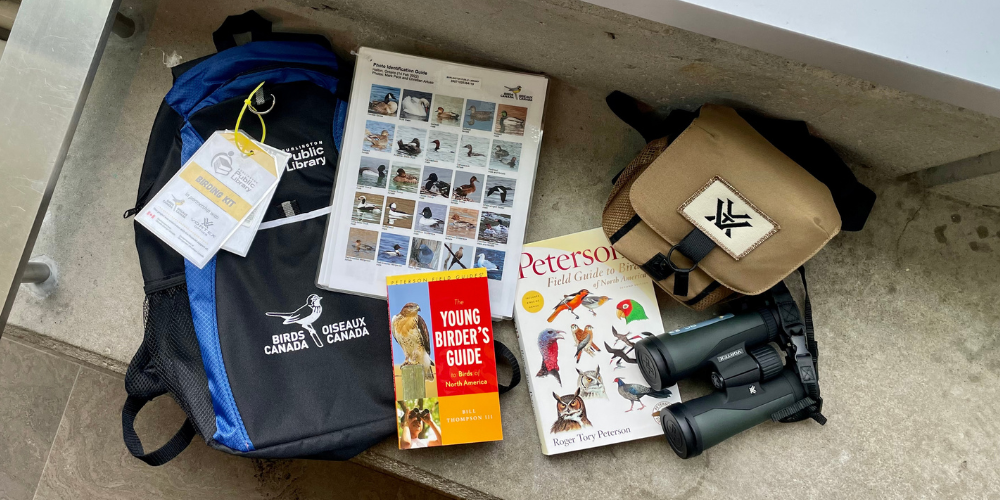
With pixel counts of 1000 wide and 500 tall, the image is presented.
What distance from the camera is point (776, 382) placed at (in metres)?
0.92

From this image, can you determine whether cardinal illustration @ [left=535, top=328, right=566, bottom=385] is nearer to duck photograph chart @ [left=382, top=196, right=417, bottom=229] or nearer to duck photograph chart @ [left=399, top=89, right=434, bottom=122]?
duck photograph chart @ [left=382, top=196, right=417, bottom=229]

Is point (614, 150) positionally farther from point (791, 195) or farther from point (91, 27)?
point (91, 27)

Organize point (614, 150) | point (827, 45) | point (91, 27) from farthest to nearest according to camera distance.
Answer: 1. point (614, 150)
2. point (91, 27)
3. point (827, 45)

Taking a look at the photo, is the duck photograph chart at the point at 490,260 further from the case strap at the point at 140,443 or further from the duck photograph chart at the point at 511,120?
the case strap at the point at 140,443

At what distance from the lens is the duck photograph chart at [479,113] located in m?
0.99

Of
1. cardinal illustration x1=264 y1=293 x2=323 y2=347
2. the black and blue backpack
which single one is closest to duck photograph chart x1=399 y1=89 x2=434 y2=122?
the black and blue backpack

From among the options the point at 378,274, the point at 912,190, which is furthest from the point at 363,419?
the point at 912,190

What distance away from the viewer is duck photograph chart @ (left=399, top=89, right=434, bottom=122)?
38.6 inches

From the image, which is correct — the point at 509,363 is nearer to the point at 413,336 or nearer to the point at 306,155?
the point at 413,336

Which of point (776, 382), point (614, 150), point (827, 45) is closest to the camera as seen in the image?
point (827, 45)

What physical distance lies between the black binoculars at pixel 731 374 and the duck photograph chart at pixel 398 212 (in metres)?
0.42

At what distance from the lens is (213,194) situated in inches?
37.3

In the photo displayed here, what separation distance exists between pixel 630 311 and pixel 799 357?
10.3 inches

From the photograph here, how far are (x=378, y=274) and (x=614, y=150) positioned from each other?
1.48 feet
